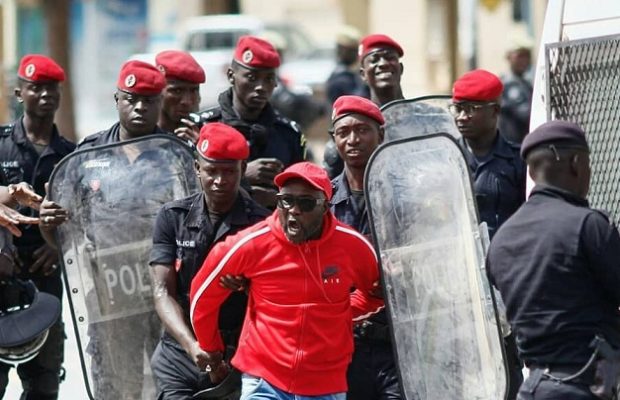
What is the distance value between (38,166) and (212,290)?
2.50 metres

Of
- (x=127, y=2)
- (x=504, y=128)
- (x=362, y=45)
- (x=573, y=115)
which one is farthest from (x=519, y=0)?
(x=573, y=115)

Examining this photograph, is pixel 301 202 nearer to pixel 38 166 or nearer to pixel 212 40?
pixel 38 166

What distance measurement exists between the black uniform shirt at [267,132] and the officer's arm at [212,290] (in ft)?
6.22

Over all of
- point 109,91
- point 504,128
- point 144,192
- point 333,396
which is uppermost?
point 144,192

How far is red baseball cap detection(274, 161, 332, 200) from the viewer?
6.45 m

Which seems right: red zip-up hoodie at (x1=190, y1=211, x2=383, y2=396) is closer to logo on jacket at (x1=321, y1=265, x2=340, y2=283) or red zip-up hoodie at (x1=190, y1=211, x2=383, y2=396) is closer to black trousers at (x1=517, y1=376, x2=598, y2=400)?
logo on jacket at (x1=321, y1=265, x2=340, y2=283)

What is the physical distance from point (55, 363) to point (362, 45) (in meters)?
2.49

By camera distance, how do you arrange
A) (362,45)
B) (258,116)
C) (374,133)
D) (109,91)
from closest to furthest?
(374,133)
(258,116)
(362,45)
(109,91)

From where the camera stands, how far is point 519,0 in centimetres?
3622

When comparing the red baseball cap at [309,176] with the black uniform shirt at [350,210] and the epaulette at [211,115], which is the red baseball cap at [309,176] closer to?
the black uniform shirt at [350,210]

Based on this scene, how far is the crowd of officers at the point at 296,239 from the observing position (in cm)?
573

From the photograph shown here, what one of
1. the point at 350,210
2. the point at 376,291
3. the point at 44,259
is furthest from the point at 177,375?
the point at 44,259

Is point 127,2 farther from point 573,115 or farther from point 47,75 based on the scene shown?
point 573,115

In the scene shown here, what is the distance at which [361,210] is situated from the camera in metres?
7.23
